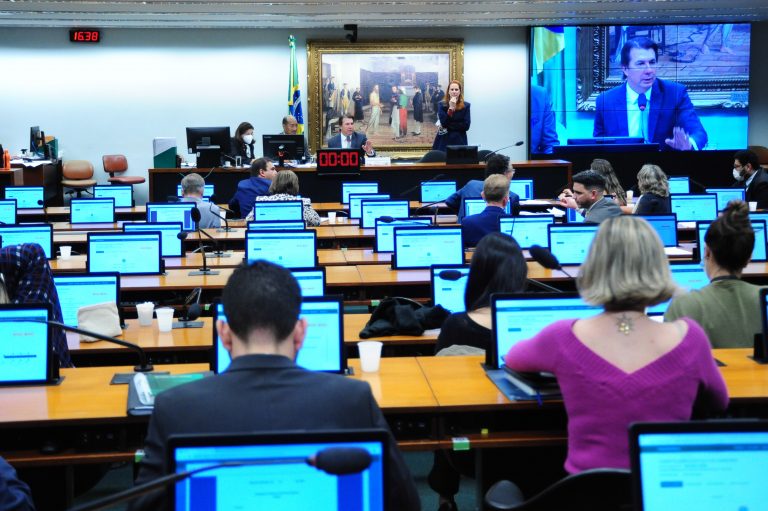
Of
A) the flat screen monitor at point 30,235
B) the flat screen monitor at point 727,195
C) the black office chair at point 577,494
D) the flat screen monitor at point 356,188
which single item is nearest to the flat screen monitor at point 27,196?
the flat screen monitor at point 356,188

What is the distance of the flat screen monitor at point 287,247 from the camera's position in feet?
20.1

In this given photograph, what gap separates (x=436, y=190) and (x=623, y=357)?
350 inches

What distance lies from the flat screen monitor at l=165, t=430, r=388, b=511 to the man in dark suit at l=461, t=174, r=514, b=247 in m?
5.18

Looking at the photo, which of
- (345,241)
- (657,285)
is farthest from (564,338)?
(345,241)

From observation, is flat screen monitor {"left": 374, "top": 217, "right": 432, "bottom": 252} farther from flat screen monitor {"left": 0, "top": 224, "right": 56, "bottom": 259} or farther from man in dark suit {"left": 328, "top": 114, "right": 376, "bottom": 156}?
man in dark suit {"left": 328, "top": 114, "right": 376, "bottom": 156}

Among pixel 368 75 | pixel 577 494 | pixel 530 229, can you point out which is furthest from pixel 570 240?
pixel 368 75

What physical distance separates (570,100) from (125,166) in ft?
→ 24.8

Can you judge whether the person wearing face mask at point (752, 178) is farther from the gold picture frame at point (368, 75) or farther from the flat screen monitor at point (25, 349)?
the flat screen monitor at point (25, 349)

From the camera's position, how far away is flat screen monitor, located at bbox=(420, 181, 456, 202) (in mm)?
11148

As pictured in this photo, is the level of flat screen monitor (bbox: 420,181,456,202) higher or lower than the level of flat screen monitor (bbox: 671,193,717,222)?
higher

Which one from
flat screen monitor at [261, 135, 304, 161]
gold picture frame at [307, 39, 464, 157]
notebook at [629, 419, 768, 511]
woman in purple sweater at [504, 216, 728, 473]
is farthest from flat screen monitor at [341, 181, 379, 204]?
notebook at [629, 419, 768, 511]

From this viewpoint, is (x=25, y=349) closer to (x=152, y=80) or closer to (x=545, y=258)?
(x=545, y=258)

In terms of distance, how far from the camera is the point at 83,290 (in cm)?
481

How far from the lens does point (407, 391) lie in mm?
3250
